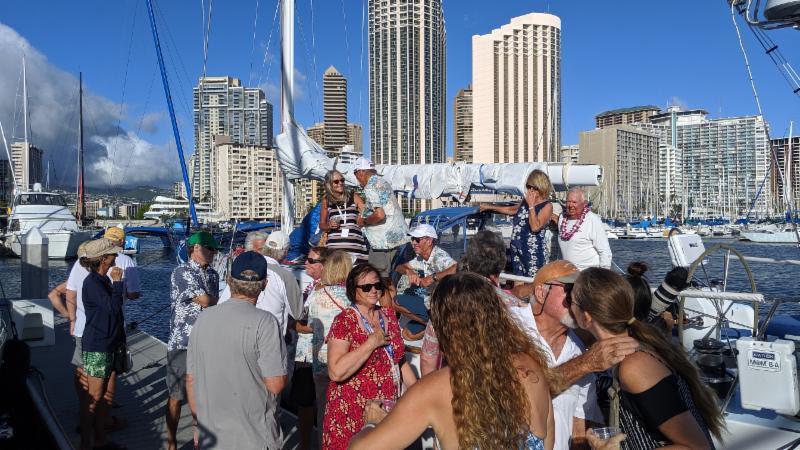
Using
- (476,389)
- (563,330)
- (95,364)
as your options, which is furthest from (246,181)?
(476,389)

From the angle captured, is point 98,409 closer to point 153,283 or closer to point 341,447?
point 341,447

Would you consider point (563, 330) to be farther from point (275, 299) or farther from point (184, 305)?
point (184, 305)

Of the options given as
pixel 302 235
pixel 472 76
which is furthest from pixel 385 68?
pixel 302 235

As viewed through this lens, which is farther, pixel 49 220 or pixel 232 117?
pixel 232 117

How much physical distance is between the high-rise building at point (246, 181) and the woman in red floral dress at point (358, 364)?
322 ft

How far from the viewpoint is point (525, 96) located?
108375 mm

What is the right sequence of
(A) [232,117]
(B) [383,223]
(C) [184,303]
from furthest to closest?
(A) [232,117] → (B) [383,223] → (C) [184,303]

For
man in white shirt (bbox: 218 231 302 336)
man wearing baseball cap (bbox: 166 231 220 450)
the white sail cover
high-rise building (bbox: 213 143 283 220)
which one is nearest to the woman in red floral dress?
man in white shirt (bbox: 218 231 302 336)

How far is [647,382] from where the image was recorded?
6.61 ft

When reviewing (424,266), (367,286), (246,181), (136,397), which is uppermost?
(246,181)

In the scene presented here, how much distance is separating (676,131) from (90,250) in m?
157

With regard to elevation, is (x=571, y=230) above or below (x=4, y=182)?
below

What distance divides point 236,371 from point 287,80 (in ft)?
22.9

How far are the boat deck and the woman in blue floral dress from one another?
2.50 m
